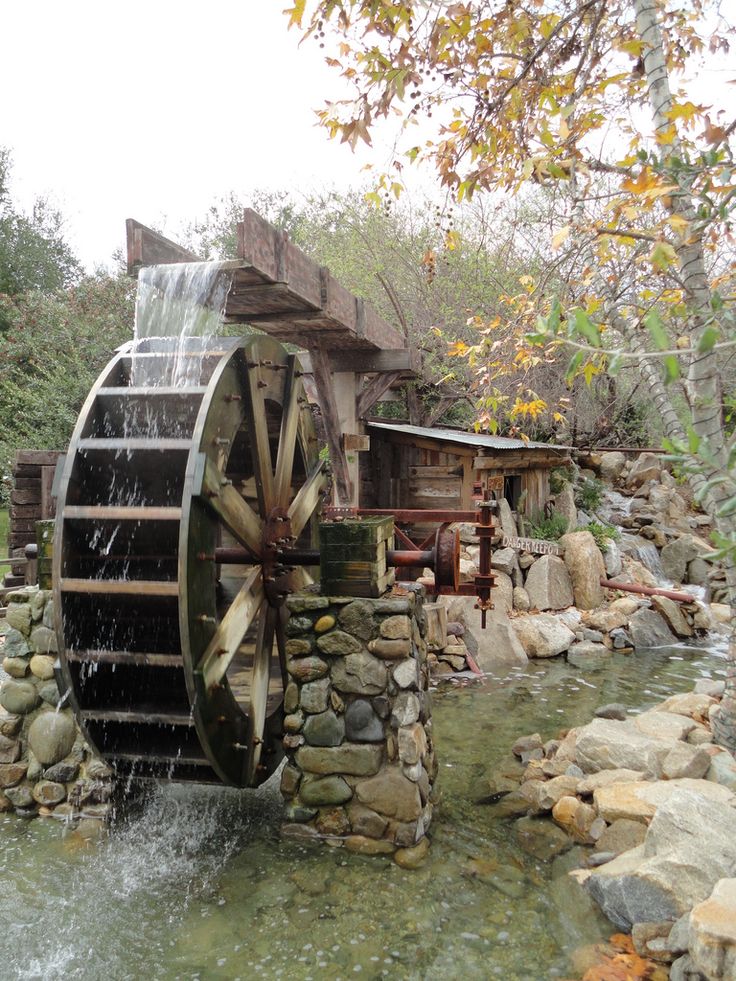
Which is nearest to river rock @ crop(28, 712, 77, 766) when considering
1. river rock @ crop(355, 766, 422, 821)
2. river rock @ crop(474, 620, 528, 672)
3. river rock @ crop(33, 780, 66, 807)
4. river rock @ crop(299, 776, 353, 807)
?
river rock @ crop(33, 780, 66, 807)

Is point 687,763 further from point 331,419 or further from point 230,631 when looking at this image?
point 331,419

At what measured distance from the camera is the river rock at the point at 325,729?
11.5ft

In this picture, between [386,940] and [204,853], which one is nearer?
[386,940]

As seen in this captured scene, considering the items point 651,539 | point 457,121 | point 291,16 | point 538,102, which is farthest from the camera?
point 651,539

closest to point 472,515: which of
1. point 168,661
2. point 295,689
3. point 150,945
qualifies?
point 295,689

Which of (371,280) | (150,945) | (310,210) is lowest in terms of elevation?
(150,945)

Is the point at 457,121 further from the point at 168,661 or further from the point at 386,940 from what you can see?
the point at 386,940

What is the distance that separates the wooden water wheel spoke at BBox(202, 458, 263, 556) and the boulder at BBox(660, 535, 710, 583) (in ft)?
27.9

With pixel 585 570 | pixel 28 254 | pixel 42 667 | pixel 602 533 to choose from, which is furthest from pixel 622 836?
pixel 28 254

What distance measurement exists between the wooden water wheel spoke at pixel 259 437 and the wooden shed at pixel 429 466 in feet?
15.2

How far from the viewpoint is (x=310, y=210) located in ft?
48.0

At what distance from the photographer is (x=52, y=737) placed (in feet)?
12.7

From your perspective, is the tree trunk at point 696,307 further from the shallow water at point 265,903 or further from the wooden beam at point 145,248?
the wooden beam at point 145,248

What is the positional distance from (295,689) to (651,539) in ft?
30.9
